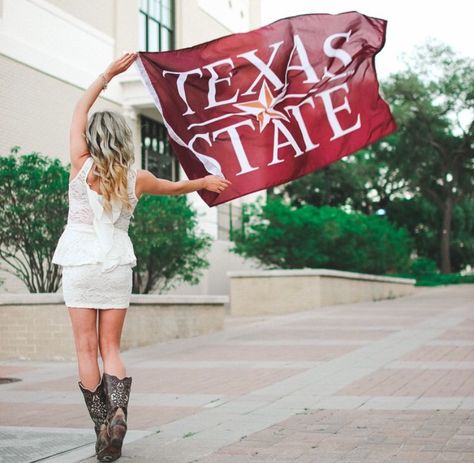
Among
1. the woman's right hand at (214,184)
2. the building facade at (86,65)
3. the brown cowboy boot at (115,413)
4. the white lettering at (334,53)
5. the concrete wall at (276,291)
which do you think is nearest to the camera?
the brown cowboy boot at (115,413)

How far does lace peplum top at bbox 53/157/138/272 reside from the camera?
501 cm

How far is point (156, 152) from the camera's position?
24.1 meters

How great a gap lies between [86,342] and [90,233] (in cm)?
64

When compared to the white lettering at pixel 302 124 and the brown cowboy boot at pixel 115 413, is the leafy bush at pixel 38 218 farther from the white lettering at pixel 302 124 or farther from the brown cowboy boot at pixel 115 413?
the brown cowboy boot at pixel 115 413

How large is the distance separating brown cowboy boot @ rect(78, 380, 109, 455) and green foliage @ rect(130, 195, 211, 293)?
947cm


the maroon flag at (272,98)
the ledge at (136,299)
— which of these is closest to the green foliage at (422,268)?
the ledge at (136,299)

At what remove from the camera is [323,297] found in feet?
70.1

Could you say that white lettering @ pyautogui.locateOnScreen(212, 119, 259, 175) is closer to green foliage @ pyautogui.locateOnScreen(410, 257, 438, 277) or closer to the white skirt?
the white skirt

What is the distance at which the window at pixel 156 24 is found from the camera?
23.7 m

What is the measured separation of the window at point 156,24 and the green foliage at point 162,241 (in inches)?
354

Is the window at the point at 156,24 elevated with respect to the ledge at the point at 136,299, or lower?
elevated

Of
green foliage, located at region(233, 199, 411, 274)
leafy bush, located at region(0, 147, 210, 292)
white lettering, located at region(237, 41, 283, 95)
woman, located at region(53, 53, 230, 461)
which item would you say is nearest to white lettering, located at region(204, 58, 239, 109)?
white lettering, located at region(237, 41, 283, 95)

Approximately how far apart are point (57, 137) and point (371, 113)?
13458 millimetres

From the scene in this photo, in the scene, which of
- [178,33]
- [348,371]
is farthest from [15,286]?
[178,33]
